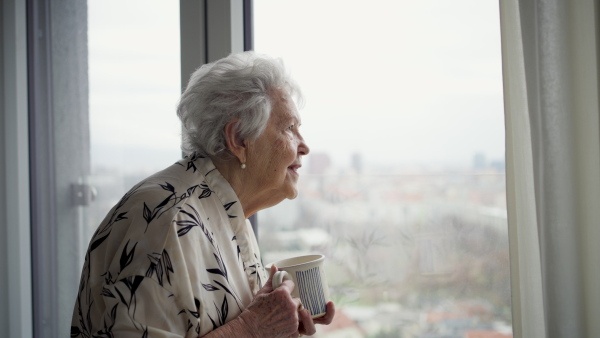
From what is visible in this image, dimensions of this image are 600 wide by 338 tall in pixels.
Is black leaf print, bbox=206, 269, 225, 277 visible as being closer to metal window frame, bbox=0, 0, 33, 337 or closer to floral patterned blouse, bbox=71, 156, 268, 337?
floral patterned blouse, bbox=71, 156, 268, 337

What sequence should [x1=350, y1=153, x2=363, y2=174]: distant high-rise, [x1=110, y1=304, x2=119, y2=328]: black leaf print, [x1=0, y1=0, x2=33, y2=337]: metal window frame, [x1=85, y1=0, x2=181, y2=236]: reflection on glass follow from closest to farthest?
[x1=110, y1=304, x2=119, y2=328]: black leaf print → [x1=350, y1=153, x2=363, y2=174]: distant high-rise → [x1=85, y1=0, x2=181, y2=236]: reflection on glass → [x1=0, y1=0, x2=33, y2=337]: metal window frame

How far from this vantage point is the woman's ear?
1.22m

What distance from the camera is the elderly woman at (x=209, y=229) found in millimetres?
950

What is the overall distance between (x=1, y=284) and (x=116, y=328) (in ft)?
4.64

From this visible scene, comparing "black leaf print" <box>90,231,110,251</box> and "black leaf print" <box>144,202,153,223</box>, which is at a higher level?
"black leaf print" <box>144,202,153,223</box>

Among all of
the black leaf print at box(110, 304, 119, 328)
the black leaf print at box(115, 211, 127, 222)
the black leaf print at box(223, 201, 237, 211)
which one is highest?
the black leaf print at box(223, 201, 237, 211)

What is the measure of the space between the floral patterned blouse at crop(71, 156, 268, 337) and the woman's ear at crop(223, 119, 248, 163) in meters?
0.10

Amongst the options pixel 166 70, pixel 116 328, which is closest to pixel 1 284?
pixel 166 70

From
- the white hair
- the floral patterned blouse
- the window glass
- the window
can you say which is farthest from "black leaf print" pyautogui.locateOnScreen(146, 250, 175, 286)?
the window

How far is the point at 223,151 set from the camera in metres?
1.25

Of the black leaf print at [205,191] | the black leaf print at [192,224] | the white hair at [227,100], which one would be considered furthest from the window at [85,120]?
the black leaf print at [192,224]

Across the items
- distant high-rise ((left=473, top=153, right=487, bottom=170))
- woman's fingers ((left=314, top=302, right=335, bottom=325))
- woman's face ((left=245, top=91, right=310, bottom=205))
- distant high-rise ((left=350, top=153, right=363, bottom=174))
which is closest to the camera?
woman's fingers ((left=314, top=302, right=335, bottom=325))

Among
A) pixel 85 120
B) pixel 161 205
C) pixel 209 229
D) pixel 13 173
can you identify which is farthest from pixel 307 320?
pixel 13 173

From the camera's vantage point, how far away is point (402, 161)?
1539 mm
